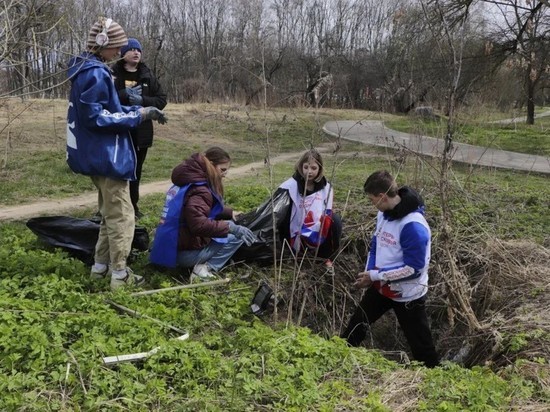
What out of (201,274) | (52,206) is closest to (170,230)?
(201,274)

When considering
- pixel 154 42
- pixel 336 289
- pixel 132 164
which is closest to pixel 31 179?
pixel 132 164

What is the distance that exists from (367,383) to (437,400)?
0.34 metres

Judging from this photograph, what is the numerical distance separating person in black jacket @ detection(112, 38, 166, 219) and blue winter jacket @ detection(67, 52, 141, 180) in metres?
1.44

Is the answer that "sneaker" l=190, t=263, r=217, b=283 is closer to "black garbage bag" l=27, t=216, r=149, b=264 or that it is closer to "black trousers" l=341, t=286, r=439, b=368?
"black garbage bag" l=27, t=216, r=149, b=264

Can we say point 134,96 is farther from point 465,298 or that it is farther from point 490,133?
point 490,133

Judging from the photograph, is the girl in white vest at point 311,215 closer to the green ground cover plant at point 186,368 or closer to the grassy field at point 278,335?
the grassy field at point 278,335

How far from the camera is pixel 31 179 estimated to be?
804 cm

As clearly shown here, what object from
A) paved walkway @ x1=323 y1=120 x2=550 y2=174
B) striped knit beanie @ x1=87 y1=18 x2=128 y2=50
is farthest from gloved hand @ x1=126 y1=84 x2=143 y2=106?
paved walkway @ x1=323 y1=120 x2=550 y2=174

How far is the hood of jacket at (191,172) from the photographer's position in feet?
13.2

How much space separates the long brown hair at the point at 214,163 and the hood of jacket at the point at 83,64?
0.97 m

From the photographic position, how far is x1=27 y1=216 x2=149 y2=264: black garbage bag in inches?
174

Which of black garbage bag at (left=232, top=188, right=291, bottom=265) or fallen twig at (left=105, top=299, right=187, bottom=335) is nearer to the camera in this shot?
fallen twig at (left=105, top=299, right=187, bottom=335)

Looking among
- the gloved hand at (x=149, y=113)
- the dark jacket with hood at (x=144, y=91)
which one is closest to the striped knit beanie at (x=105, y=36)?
the gloved hand at (x=149, y=113)

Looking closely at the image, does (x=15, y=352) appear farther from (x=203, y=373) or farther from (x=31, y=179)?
(x=31, y=179)
